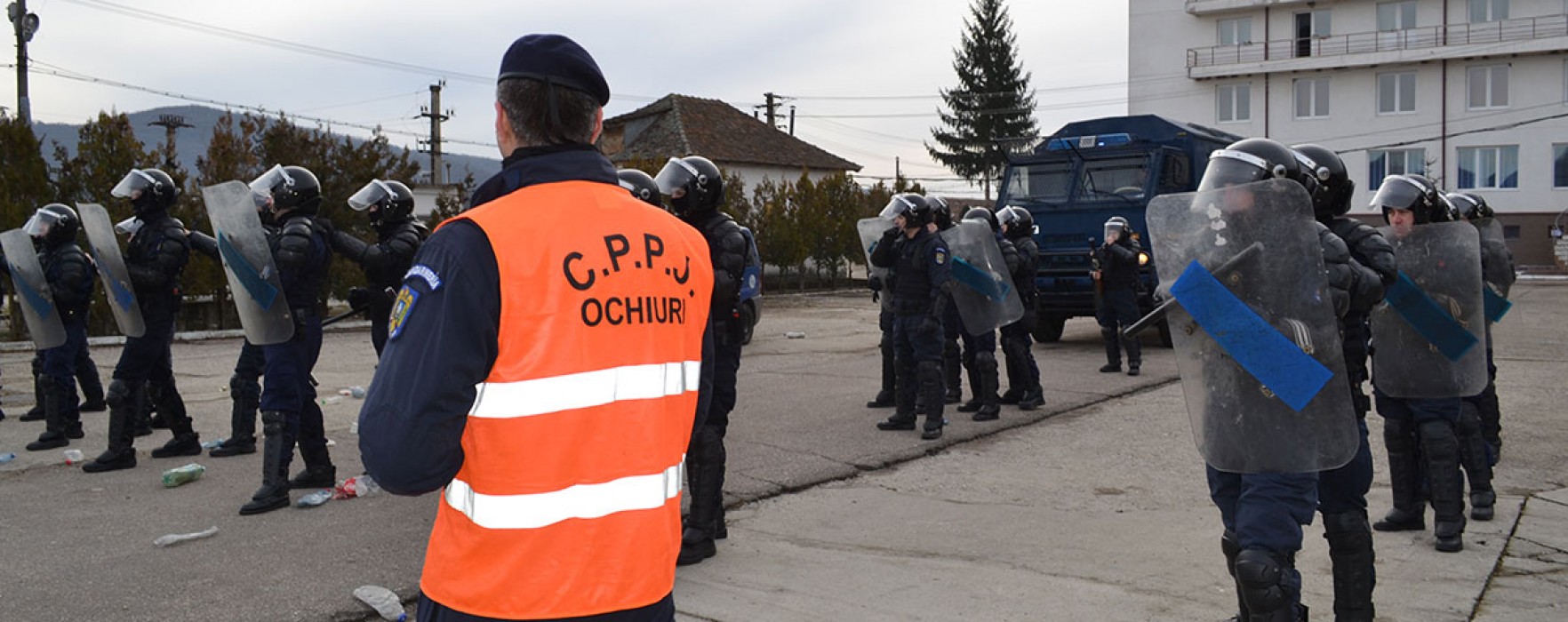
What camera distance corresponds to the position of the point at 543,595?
2047mm

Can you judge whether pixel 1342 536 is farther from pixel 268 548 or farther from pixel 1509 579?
pixel 268 548

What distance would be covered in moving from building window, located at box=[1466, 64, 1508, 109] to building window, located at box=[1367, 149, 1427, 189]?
257cm

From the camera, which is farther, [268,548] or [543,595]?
[268,548]

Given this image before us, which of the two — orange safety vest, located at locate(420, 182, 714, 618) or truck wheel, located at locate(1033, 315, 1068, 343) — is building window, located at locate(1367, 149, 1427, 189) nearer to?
truck wheel, located at locate(1033, 315, 1068, 343)

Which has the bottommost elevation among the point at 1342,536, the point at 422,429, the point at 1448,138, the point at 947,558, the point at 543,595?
the point at 947,558

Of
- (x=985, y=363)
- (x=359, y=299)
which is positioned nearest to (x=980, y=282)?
(x=985, y=363)

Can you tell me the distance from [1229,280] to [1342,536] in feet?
3.54

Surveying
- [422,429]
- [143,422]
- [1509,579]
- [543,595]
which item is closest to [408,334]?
[422,429]

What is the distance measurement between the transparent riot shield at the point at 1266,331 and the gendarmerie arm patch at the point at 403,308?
2647 mm

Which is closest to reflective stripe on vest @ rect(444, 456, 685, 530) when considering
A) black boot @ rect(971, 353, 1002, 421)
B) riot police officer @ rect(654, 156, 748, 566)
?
riot police officer @ rect(654, 156, 748, 566)

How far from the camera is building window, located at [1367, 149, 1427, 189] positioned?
42.9 metres

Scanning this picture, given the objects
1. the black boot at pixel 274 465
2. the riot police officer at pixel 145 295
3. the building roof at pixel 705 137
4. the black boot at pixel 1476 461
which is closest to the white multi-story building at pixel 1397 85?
the building roof at pixel 705 137

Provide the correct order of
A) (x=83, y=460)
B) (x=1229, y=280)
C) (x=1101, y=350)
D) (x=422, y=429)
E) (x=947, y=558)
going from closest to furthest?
(x=422, y=429) → (x=1229, y=280) → (x=947, y=558) → (x=83, y=460) → (x=1101, y=350)

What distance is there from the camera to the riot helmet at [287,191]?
6.80 m
